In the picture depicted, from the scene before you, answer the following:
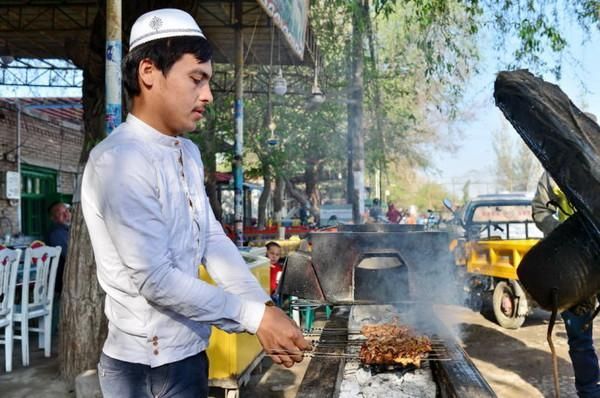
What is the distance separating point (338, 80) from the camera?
63.7 ft

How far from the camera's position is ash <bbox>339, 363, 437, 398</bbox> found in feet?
11.2

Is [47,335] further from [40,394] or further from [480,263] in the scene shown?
[480,263]

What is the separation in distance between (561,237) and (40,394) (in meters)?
4.92

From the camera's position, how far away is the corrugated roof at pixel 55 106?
553 inches

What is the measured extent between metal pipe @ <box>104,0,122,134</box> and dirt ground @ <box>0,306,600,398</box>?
8.60 feet

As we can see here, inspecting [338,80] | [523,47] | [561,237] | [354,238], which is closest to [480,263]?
[523,47]

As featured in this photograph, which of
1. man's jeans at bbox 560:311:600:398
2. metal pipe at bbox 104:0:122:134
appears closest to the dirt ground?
man's jeans at bbox 560:311:600:398

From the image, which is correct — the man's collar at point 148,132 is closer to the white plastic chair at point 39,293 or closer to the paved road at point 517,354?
the paved road at point 517,354

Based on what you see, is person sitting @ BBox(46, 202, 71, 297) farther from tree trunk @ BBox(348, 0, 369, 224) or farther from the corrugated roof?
tree trunk @ BBox(348, 0, 369, 224)

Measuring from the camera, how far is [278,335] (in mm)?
1581

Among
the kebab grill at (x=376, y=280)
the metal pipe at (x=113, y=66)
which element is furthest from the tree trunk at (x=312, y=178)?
the metal pipe at (x=113, y=66)

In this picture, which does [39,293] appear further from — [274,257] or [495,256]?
[495,256]

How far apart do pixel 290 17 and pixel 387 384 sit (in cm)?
631

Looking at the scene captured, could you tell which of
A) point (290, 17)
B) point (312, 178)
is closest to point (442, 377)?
point (290, 17)
